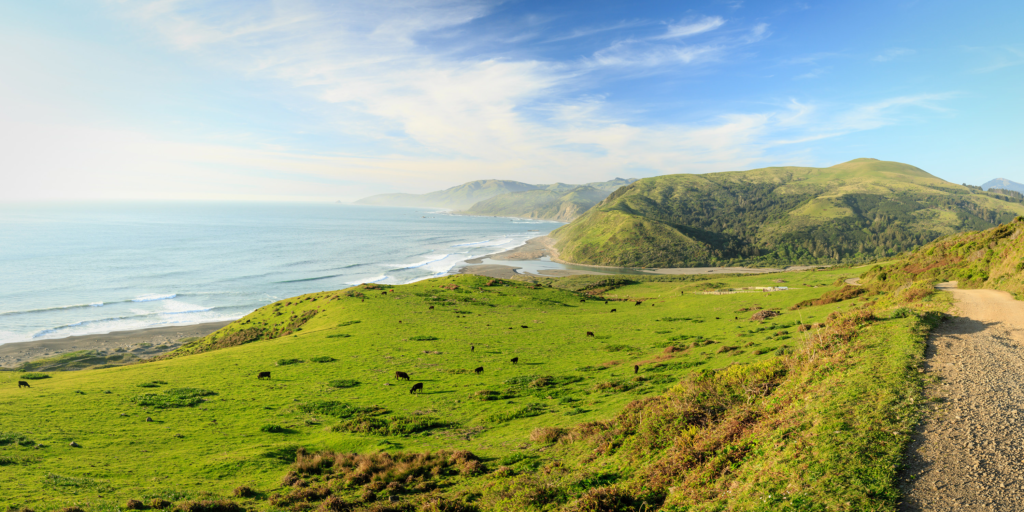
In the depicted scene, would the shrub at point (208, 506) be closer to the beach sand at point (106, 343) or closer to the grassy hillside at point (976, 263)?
the grassy hillside at point (976, 263)

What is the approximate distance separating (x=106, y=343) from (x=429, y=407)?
2859 inches

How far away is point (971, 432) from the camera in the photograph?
32.6ft

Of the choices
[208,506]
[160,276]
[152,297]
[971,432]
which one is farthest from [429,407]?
[160,276]

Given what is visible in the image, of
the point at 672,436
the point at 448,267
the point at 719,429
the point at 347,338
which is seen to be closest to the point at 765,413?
the point at 719,429

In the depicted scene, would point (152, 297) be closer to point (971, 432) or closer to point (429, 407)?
point (429, 407)

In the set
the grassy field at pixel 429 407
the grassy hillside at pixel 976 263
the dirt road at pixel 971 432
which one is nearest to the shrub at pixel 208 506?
the grassy field at pixel 429 407

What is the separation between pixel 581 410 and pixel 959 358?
14341 millimetres

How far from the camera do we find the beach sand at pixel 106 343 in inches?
2286

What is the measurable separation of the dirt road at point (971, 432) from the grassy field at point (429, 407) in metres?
0.67

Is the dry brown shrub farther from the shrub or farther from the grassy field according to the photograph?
the shrub

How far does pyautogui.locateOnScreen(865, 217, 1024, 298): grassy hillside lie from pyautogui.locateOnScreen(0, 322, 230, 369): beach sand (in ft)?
303

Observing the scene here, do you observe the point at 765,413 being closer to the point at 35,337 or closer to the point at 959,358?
the point at 959,358

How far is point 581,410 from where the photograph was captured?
20422mm

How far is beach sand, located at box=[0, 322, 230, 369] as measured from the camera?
5806cm
